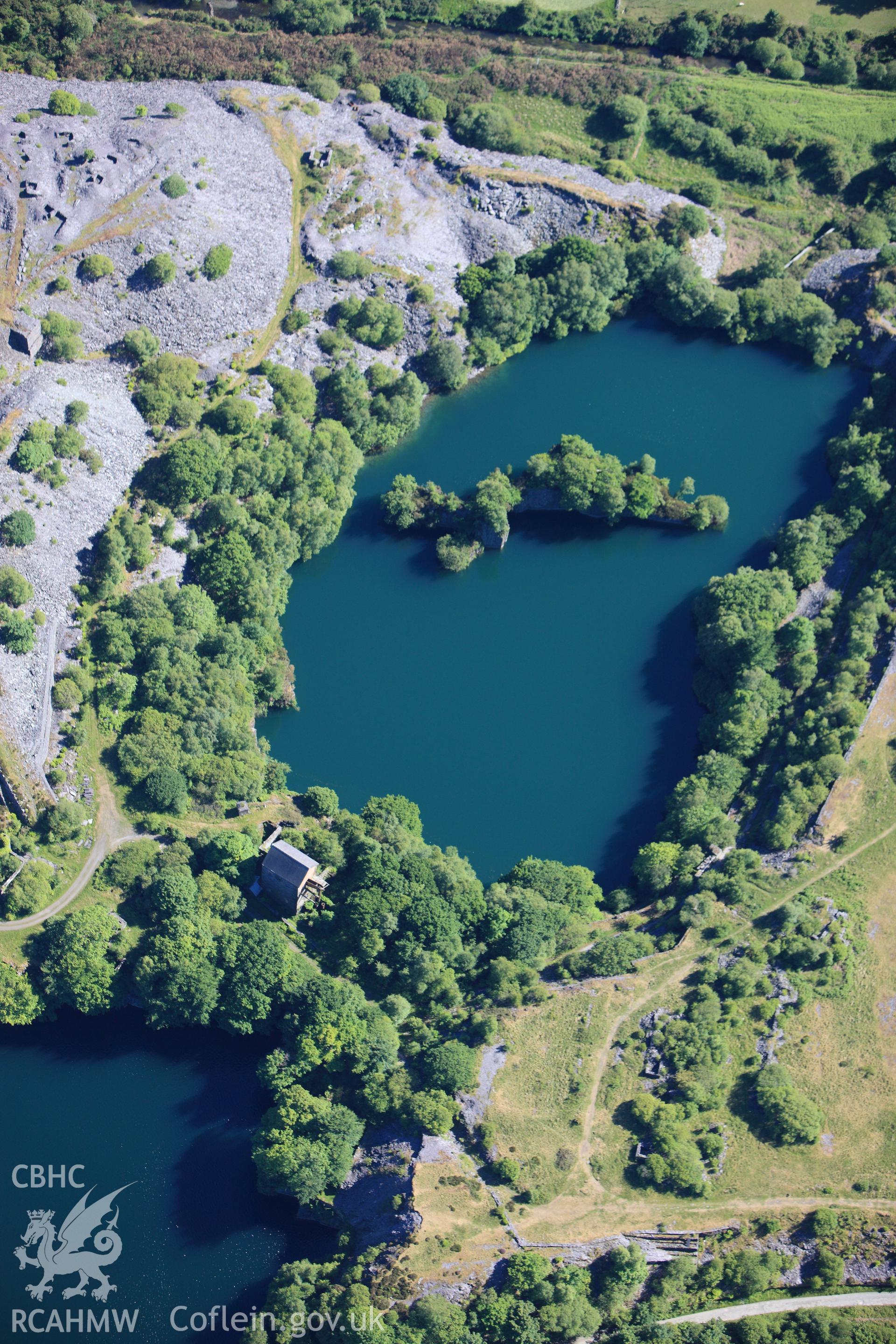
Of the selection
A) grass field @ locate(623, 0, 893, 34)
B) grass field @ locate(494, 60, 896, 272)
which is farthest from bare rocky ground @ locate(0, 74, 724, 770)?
grass field @ locate(623, 0, 893, 34)

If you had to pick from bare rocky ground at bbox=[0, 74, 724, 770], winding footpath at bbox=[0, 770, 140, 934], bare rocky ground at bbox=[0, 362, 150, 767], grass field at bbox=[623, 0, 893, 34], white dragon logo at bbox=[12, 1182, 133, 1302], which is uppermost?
grass field at bbox=[623, 0, 893, 34]

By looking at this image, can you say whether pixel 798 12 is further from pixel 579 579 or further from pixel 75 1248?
pixel 75 1248

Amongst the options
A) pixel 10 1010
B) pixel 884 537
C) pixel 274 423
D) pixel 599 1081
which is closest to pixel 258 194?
pixel 274 423

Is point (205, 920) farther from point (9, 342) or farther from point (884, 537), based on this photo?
point (884, 537)

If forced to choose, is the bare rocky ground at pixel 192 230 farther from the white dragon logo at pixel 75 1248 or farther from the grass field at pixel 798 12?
the white dragon logo at pixel 75 1248

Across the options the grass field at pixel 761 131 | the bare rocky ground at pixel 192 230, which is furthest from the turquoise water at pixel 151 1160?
the grass field at pixel 761 131

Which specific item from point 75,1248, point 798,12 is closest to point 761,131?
point 798,12

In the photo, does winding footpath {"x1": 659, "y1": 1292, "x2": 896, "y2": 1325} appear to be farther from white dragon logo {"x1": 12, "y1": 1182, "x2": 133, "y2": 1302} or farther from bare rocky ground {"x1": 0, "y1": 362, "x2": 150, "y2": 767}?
bare rocky ground {"x1": 0, "y1": 362, "x2": 150, "y2": 767}

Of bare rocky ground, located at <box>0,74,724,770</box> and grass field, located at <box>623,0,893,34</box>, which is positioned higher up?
grass field, located at <box>623,0,893,34</box>
